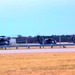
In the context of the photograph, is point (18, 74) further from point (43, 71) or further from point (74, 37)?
point (74, 37)

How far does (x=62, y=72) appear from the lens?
13.6 meters

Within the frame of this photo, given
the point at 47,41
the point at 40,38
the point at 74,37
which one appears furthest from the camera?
the point at 74,37

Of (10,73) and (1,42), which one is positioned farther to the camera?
(1,42)

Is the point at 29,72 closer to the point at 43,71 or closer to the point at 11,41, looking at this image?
the point at 43,71

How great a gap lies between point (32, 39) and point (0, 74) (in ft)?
180

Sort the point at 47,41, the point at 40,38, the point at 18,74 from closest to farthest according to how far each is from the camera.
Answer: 1. the point at 18,74
2. the point at 47,41
3. the point at 40,38

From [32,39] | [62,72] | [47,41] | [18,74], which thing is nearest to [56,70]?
[62,72]

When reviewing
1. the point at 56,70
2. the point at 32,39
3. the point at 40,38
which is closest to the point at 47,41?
the point at 40,38

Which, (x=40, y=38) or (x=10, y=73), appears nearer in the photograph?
(x=10, y=73)

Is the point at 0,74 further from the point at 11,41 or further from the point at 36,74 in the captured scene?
the point at 11,41

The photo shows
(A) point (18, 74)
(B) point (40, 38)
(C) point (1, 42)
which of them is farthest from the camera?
(B) point (40, 38)

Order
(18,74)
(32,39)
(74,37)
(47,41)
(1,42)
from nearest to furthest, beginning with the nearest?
(18,74)
(1,42)
(47,41)
(74,37)
(32,39)

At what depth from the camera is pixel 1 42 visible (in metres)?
47.4

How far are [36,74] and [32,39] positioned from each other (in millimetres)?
54851
